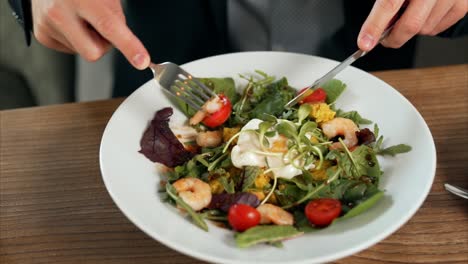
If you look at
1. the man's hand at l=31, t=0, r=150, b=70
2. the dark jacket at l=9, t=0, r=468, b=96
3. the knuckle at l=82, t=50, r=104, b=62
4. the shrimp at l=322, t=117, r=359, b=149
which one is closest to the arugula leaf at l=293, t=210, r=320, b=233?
the shrimp at l=322, t=117, r=359, b=149

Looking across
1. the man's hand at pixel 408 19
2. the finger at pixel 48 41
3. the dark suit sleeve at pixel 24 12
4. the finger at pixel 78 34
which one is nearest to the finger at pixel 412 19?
the man's hand at pixel 408 19

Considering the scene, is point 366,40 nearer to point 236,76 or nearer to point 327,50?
point 236,76

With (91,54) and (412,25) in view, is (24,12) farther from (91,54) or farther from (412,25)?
(412,25)

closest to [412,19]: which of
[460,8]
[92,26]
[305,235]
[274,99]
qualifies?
[460,8]

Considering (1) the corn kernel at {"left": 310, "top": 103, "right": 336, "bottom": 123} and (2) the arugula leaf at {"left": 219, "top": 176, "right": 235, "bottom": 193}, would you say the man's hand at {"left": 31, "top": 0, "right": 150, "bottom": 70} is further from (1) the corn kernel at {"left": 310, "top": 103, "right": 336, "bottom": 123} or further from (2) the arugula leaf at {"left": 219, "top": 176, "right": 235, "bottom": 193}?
(1) the corn kernel at {"left": 310, "top": 103, "right": 336, "bottom": 123}

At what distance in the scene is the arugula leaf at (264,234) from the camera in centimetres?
93

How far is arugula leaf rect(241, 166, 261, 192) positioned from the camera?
110 cm

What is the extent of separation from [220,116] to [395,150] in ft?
1.27

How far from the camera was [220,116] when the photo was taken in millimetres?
1278

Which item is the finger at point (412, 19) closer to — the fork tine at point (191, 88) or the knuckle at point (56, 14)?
the fork tine at point (191, 88)

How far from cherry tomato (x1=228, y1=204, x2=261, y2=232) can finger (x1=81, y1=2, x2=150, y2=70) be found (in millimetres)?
368

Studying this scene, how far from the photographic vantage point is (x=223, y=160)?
46.5 inches

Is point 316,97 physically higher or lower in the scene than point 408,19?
lower

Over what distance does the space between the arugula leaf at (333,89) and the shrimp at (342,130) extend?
12 cm
